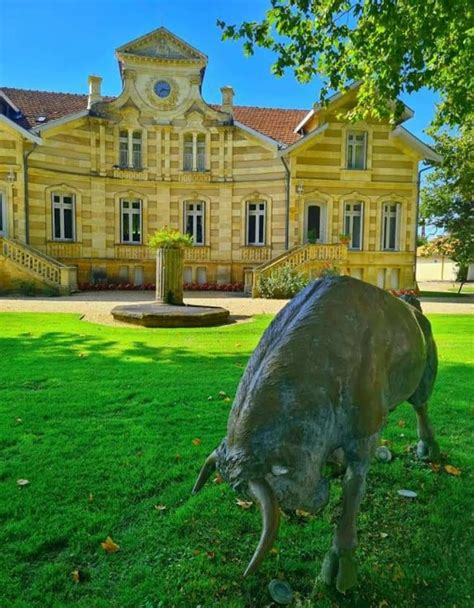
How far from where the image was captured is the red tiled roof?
22.9 metres

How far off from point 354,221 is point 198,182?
769cm

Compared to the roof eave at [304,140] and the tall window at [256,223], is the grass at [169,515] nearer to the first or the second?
the roof eave at [304,140]

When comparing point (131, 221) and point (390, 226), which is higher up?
point (131, 221)

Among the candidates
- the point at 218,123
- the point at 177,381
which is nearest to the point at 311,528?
the point at 177,381

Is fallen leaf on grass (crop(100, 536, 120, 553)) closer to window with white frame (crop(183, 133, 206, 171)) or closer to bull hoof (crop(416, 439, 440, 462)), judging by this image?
bull hoof (crop(416, 439, 440, 462))

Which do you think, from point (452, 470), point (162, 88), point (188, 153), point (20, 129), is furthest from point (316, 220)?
point (452, 470)

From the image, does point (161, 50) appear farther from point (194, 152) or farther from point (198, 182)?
point (198, 182)

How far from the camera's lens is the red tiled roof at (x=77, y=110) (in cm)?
2288

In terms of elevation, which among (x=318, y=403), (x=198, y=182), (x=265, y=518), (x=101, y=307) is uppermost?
(x=198, y=182)

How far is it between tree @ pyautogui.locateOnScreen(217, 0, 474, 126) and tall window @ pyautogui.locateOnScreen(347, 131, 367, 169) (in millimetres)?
Answer: 12820

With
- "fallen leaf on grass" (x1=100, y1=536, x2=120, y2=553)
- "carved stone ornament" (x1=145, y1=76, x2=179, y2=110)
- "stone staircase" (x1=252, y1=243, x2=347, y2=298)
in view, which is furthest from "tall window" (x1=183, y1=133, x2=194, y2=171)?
"fallen leaf on grass" (x1=100, y1=536, x2=120, y2=553)

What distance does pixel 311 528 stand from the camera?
2.88m

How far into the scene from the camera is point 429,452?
150 inches

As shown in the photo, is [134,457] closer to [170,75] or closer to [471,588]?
[471,588]
